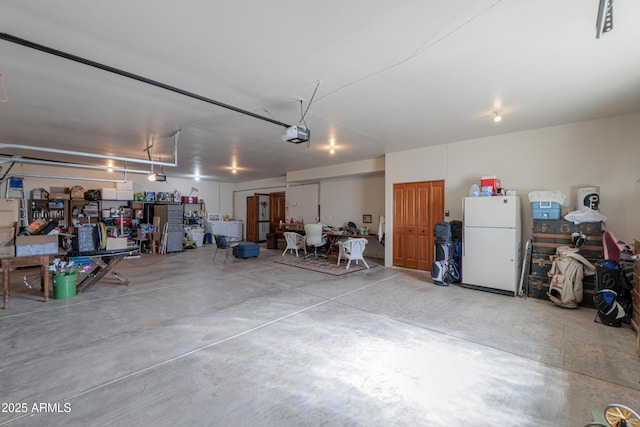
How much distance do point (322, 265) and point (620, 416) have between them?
5436 mm

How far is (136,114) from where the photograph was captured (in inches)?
157

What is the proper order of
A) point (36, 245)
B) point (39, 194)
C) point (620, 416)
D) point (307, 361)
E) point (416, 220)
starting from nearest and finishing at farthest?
point (620, 416)
point (307, 361)
point (36, 245)
point (416, 220)
point (39, 194)

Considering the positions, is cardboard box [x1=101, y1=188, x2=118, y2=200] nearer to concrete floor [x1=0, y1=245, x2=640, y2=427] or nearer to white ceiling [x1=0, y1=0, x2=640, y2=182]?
white ceiling [x1=0, y1=0, x2=640, y2=182]

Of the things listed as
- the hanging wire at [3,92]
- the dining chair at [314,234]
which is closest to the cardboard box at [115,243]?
the hanging wire at [3,92]

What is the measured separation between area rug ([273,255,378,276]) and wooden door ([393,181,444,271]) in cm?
87

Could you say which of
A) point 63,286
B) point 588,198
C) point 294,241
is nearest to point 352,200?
point 294,241

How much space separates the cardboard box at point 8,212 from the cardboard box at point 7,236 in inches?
8.0

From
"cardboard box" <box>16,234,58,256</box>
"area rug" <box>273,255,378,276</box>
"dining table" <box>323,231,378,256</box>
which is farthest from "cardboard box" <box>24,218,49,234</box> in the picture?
"dining table" <box>323,231,378,256</box>

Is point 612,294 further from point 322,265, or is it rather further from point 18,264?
point 18,264

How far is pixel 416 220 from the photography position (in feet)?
20.4

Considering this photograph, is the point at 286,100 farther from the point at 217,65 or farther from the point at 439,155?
the point at 439,155

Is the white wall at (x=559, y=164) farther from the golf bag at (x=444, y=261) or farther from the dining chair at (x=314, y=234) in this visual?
the dining chair at (x=314, y=234)

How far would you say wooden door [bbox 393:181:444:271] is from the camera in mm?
5934

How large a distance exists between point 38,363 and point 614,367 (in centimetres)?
509
